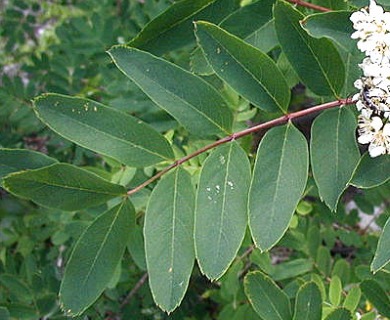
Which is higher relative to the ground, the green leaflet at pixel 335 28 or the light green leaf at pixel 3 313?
the green leaflet at pixel 335 28

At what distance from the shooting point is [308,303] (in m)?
1.12

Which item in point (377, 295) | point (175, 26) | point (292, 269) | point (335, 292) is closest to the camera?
point (175, 26)

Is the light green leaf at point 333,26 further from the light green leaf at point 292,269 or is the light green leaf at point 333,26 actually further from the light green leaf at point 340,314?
the light green leaf at point 292,269

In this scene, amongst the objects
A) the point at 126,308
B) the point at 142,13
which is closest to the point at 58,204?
the point at 126,308

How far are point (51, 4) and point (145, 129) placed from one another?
2.06 m

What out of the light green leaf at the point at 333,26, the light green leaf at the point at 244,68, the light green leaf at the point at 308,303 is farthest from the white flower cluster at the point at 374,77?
the light green leaf at the point at 308,303

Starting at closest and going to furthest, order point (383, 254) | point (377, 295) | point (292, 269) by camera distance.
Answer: point (383, 254) → point (377, 295) → point (292, 269)

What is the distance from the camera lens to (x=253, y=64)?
1033mm

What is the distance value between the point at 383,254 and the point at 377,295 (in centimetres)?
37

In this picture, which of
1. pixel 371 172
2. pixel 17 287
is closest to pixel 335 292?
pixel 371 172

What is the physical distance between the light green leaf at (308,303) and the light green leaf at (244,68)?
0.29 meters

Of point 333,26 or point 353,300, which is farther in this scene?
point 353,300

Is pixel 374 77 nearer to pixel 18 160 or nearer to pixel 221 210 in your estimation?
pixel 221 210

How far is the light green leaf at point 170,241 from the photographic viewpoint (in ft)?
3.15
